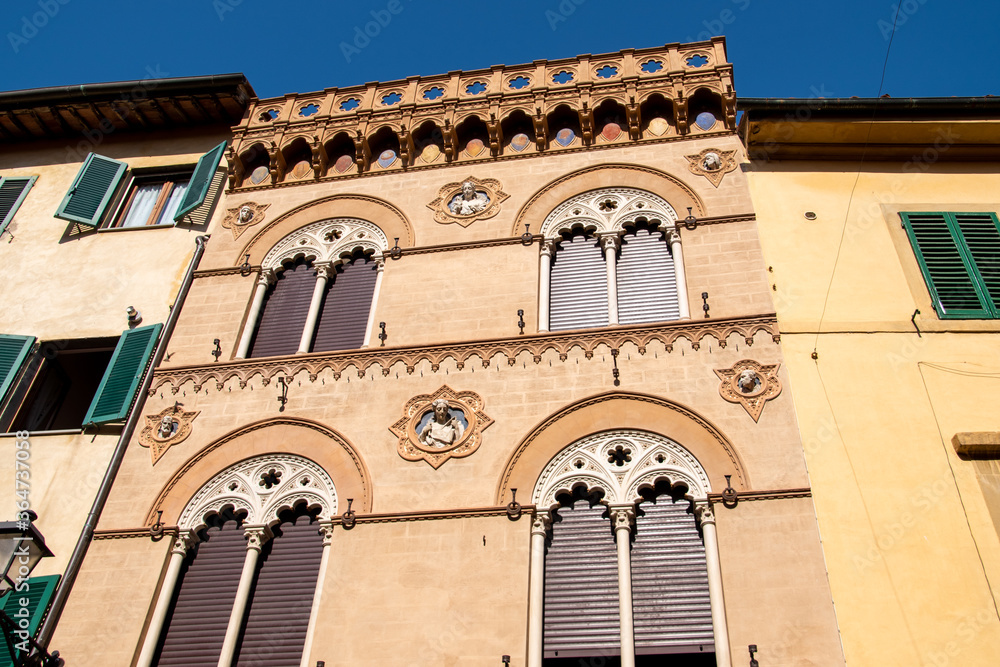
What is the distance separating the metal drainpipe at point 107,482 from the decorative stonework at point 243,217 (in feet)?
2.04

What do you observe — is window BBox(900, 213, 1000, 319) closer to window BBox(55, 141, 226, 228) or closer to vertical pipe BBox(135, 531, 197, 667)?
vertical pipe BBox(135, 531, 197, 667)

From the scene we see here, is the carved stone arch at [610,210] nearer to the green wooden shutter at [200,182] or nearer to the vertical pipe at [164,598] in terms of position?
the green wooden shutter at [200,182]

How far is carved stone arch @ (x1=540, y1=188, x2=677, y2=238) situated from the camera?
540 inches

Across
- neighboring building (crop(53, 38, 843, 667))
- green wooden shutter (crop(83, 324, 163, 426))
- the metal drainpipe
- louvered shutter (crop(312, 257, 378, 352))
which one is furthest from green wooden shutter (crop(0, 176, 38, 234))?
louvered shutter (crop(312, 257, 378, 352))

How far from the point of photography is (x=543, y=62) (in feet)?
52.3

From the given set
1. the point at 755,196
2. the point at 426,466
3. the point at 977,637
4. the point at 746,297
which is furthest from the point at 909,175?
the point at 426,466

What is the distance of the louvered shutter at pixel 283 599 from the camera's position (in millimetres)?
10172

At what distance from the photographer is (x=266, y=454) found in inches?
465

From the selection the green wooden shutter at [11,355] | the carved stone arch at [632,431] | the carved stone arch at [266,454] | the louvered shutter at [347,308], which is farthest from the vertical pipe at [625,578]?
the green wooden shutter at [11,355]

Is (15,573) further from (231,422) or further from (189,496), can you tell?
(231,422)

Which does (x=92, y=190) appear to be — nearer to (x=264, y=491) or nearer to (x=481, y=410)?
(x=264, y=491)

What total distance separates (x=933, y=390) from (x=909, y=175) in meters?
4.15

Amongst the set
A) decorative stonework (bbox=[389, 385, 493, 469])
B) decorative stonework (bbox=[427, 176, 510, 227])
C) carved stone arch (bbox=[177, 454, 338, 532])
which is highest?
decorative stonework (bbox=[427, 176, 510, 227])

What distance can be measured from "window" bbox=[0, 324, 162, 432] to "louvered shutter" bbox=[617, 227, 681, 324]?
657 cm
